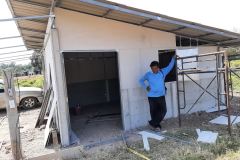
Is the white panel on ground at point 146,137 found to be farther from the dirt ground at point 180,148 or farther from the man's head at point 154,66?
the man's head at point 154,66

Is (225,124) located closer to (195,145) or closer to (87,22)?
(195,145)

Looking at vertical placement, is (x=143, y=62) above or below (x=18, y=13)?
below

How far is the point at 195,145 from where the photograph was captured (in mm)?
6129

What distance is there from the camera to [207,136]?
263 inches

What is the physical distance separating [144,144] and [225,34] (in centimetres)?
400

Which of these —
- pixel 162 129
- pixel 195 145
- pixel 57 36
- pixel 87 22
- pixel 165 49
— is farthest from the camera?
pixel 165 49

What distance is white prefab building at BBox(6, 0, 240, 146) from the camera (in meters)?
6.72

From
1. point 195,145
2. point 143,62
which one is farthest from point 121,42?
point 195,145

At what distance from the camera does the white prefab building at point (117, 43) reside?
6.72m

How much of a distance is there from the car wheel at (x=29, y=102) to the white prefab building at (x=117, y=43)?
4.41m

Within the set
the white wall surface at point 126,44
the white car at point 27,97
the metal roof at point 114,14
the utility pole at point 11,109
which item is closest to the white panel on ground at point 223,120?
the white wall surface at point 126,44

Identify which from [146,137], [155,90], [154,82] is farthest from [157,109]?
[146,137]

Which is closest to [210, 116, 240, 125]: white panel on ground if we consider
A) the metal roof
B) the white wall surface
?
the white wall surface

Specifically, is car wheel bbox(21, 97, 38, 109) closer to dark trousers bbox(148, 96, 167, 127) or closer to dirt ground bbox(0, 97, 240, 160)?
dirt ground bbox(0, 97, 240, 160)
